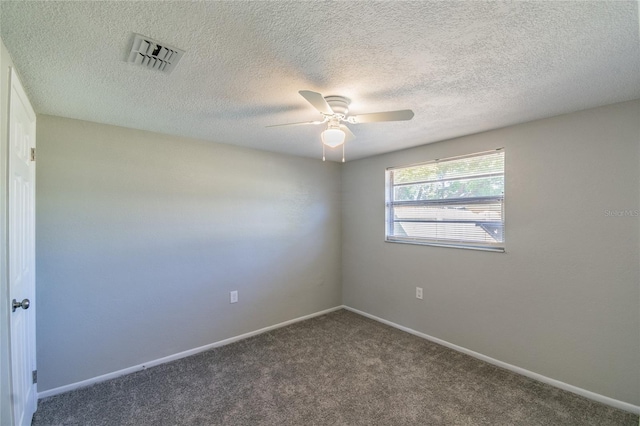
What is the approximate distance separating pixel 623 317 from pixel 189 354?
141 inches

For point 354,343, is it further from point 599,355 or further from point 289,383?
point 599,355

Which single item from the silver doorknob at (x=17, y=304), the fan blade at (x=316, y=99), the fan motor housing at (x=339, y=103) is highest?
the fan motor housing at (x=339, y=103)

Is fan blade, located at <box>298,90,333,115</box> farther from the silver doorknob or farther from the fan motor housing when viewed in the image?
the silver doorknob

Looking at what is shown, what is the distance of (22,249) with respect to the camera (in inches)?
66.7

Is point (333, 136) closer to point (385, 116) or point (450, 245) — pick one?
point (385, 116)

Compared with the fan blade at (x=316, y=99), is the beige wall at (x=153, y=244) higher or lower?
lower

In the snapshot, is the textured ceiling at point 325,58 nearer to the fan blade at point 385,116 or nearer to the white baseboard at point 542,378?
the fan blade at point 385,116

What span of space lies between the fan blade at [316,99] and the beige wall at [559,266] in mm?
1811

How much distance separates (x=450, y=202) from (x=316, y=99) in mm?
2064

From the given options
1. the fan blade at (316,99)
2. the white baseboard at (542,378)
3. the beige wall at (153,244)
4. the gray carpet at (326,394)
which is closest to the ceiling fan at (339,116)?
the fan blade at (316,99)

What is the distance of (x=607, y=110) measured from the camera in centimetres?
200

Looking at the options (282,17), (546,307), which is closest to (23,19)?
(282,17)

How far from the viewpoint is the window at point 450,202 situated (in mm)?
2629

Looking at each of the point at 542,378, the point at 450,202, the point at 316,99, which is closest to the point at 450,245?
the point at 450,202
